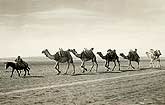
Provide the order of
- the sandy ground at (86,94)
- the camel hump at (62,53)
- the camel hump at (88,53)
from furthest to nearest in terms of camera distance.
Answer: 1. the camel hump at (88,53)
2. the camel hump at (62,53)
3. the sandy ground at (86,94)

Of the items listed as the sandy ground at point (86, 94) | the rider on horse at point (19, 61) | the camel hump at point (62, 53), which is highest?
the camel hump at point (62, 53)

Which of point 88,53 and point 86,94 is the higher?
point 88,53

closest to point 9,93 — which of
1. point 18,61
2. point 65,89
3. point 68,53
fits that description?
point 65,89

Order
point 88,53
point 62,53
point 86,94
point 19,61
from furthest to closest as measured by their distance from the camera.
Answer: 1. point 88,53
2. point 62,53
3. point 19,61
4. point 86,94

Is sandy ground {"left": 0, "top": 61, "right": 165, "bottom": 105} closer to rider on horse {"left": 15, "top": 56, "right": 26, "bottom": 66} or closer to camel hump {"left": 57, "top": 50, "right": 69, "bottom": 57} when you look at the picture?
rider on horse {"left": 15, "top": 56, "right": 26, "bottom": 66}

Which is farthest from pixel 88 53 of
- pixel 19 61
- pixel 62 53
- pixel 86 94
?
pixel 86 94

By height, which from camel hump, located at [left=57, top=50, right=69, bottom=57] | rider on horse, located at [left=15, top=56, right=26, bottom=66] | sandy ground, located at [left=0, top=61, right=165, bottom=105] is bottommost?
sandy ground, located at [left=0, top=61, right=165, bottom=105]

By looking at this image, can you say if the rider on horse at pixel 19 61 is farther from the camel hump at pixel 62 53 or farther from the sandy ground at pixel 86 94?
the sandy ground at pixel 86 94

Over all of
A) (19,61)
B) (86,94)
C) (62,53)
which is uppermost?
(62,53)

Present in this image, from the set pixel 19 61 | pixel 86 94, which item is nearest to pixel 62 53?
pixel 19 61

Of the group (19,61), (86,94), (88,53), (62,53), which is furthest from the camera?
(88,53)

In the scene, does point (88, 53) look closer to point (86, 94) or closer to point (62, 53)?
point (62, 53)

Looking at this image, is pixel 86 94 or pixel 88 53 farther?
pixel 88 53

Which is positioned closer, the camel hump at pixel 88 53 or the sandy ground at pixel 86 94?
the sandy ground at pixel 86 94
